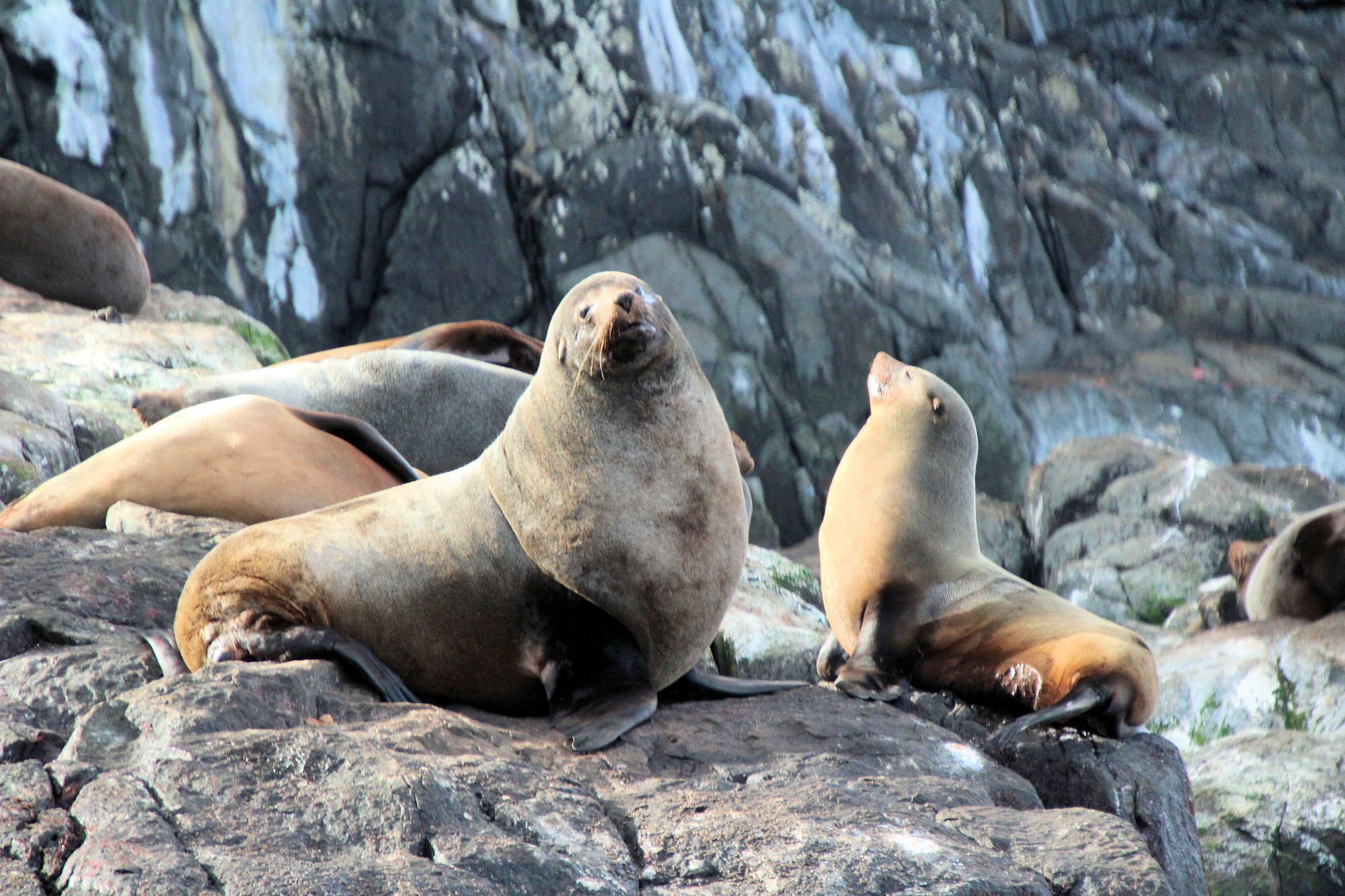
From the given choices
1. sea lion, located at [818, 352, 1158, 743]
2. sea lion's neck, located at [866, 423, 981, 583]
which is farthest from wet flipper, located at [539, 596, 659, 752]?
sea lion's neck, located at [866, 423, 981, 583]

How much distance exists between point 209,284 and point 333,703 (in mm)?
13350

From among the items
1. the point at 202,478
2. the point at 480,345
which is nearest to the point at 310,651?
the point at 202,478

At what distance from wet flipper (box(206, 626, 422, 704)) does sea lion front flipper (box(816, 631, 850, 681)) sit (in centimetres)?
222

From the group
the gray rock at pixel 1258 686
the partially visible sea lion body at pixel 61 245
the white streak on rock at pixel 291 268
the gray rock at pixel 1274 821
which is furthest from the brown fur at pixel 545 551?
the white streak on rock at pixel 291 268

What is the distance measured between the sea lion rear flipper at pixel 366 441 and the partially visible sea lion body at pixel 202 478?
1.00 feet

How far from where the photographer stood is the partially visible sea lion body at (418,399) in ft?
21.9

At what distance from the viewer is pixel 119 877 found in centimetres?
153

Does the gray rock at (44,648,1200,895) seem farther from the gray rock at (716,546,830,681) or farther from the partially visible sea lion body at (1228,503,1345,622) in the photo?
the partially visible sea lion body at (1228,503,1345,622)

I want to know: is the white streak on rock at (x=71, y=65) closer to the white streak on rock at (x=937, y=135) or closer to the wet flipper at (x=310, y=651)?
the wet flipper at (x=310, y=651)

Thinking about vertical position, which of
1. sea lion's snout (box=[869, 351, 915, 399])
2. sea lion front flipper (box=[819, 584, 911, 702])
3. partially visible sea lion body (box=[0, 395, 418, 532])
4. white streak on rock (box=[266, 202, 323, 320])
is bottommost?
white streak on rock (box=[266, 202, 323, 320])

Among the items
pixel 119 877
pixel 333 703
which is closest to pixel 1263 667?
pixel 333 703

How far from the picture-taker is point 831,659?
451 centimetres

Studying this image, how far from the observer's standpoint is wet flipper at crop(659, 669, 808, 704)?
306 cm

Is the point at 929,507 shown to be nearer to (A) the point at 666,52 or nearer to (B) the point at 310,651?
(B) the point at 310,651
